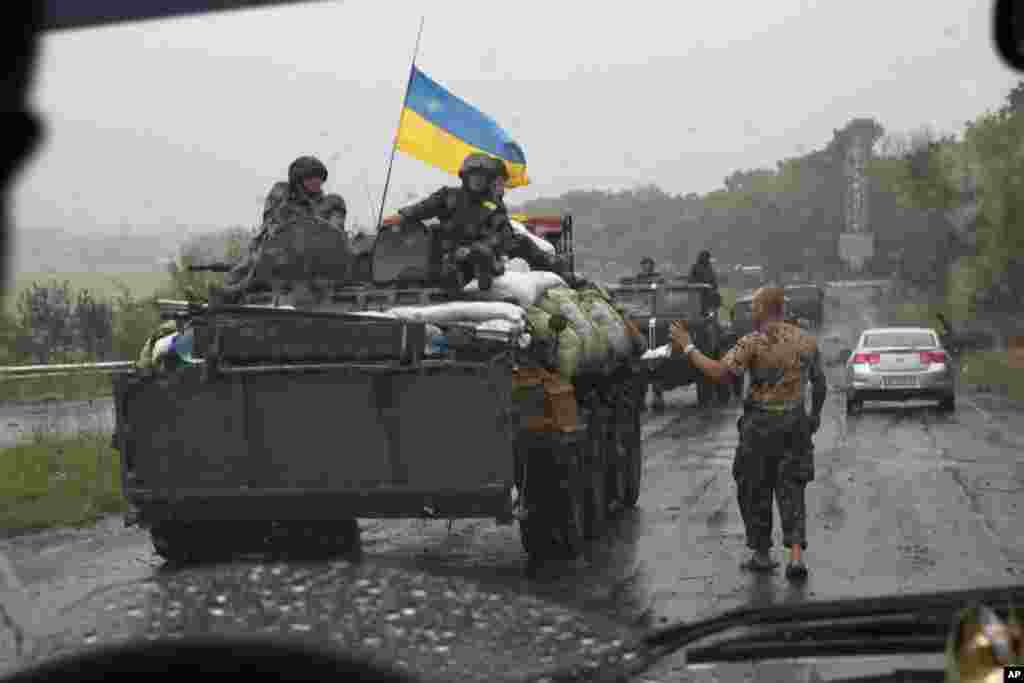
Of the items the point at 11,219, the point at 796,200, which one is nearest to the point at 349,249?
the point at 11,219

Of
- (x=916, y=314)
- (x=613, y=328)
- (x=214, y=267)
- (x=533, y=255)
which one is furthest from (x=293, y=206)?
A: (x=916, y=314)

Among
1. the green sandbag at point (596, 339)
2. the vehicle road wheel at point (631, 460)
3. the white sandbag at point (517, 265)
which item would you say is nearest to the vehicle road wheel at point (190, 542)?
the green sandbag at point (596, 339)

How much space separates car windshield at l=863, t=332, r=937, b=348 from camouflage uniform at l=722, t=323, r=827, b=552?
55.4 feet

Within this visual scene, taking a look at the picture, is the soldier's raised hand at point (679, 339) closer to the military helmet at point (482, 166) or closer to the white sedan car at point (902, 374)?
the military helmet at point (482, 166)

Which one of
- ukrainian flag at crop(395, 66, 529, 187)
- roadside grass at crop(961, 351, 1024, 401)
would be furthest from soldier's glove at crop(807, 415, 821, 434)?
roadside grass at crop(961, 351, 1024, 401)

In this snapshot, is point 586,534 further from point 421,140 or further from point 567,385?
point 421,140

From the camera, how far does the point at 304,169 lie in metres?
11.1

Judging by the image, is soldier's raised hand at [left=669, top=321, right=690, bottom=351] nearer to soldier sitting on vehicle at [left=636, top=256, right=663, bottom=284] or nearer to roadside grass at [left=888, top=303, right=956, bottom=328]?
soldier sitting on vehicle at [left=636, top=256, right=663, bottom=284]

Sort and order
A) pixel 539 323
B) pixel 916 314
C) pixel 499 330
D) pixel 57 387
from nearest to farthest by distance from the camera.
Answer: pixel 499 330, pixel 539 323, pixel 57 387, pixel 916 314

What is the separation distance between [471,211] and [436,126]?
4080 mm

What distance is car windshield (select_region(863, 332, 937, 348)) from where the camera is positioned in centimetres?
2720

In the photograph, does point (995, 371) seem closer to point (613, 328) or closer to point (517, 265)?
point (613, 328)

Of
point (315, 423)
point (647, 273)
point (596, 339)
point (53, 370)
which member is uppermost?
point (647, 273)

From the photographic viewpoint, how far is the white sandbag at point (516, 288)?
Answer: 11.0 meters
